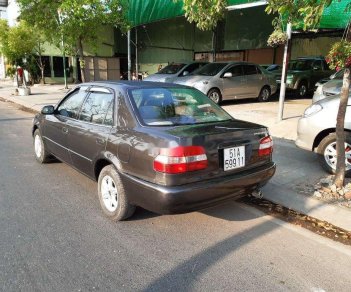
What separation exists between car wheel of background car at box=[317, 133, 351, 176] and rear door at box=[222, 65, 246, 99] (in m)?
7.66

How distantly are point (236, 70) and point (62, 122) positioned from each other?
9.49 meters

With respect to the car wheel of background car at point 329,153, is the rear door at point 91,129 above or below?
above

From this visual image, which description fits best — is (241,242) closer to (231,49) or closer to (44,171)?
(44,171)

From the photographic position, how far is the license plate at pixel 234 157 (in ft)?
11.5

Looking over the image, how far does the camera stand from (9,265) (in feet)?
9.91

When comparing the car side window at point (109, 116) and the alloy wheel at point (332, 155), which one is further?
the alloy wheel at point (332, 155)

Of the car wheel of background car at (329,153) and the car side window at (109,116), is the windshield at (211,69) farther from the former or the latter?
the car side window at (109,116)

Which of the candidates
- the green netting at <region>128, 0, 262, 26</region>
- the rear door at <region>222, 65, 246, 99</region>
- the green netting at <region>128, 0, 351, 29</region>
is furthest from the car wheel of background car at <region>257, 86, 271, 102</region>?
the green netting at <region>128, 0, 262, 26</region>

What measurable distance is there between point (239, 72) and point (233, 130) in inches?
400

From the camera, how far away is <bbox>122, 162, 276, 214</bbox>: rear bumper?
3223 mm

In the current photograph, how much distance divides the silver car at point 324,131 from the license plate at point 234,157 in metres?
2.25

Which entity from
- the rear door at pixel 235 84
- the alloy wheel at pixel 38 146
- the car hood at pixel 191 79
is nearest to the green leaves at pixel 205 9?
the alloy wheel at pixel 38 146

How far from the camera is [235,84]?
13.0 m

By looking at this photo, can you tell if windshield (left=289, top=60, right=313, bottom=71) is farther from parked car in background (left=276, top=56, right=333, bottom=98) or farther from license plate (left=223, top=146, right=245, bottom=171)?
license plate (left=223, top=146, right=245, bottom=171)
